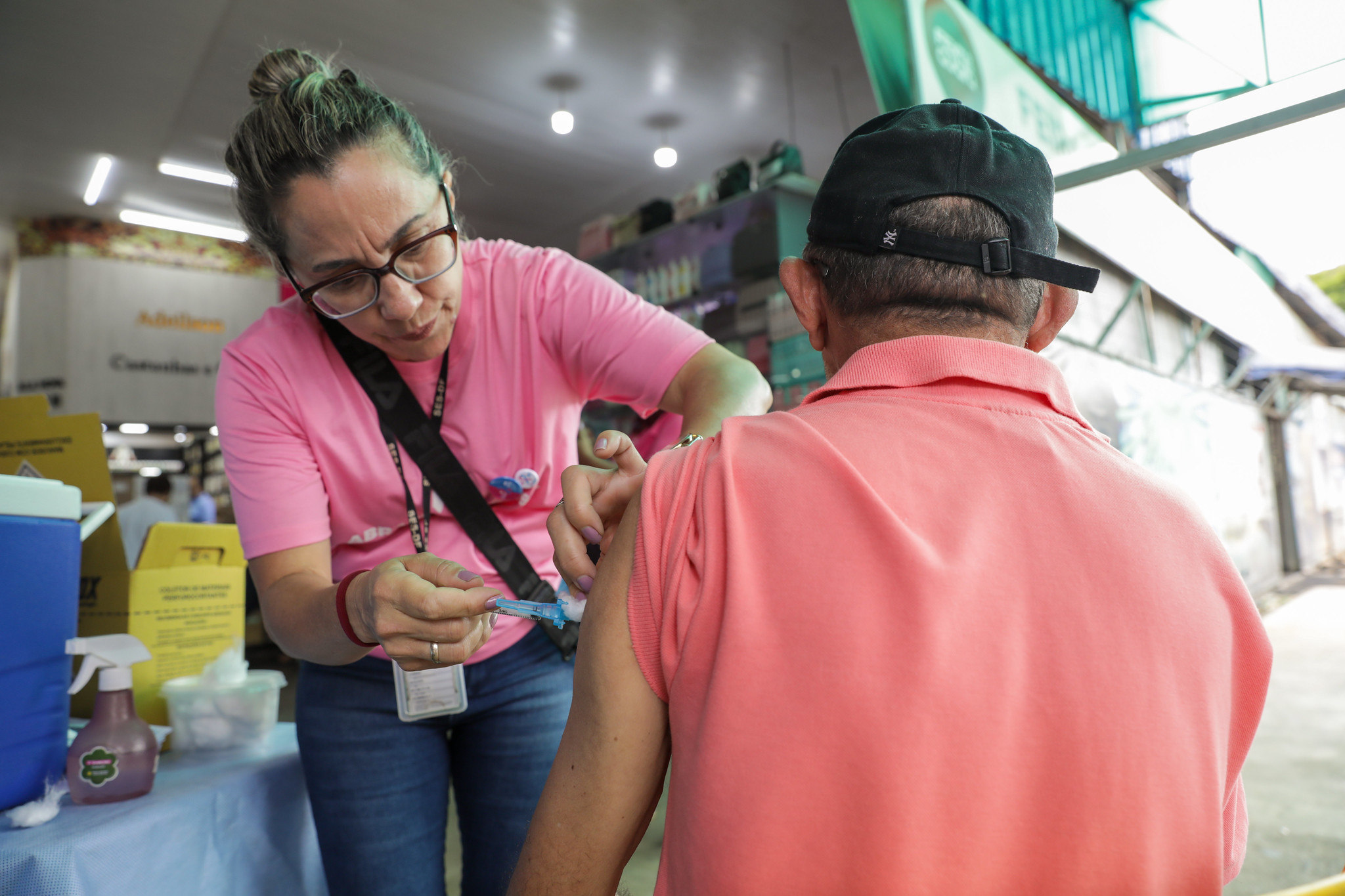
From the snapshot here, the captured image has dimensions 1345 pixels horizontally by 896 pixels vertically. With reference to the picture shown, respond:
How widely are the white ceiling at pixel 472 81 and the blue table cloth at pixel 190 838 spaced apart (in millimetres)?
3794

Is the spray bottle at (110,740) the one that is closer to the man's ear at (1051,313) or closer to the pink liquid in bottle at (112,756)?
the pink liquid in bottle at (112,756)

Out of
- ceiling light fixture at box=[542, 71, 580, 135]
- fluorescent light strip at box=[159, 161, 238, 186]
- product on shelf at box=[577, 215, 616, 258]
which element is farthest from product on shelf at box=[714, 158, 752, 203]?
fluorescent light strip at box=[159, 161, 238, 186]

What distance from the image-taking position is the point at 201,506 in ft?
26.0

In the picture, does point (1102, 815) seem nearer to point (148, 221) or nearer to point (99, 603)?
point (99, 603)

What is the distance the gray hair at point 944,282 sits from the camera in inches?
32.3

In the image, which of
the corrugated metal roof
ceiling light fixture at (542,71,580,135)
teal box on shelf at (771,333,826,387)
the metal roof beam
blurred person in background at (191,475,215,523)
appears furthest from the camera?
blurred person in background at (191,475,215,523)

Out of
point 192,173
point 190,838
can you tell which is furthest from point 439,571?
point 192,173

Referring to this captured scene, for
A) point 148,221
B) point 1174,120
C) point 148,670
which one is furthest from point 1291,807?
point 148,221

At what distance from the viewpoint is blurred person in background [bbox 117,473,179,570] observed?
641cm

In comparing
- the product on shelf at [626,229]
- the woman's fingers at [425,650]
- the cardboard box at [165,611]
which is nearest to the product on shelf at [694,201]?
the product on shelf at [626,229]

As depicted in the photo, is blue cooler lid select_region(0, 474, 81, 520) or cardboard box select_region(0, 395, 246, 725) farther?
cardboard box select_region(0, 395, 246, 725)

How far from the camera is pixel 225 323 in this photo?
8352 mm

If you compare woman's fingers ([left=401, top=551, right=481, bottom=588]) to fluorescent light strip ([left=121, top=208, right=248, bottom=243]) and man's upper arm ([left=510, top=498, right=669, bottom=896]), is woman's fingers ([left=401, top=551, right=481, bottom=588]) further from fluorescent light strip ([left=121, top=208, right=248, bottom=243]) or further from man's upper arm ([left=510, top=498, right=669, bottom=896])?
fluorescent light strip ([left=121, top=208, right=248, bottom=243])

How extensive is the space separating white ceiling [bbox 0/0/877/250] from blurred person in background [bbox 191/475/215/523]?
2.79m
